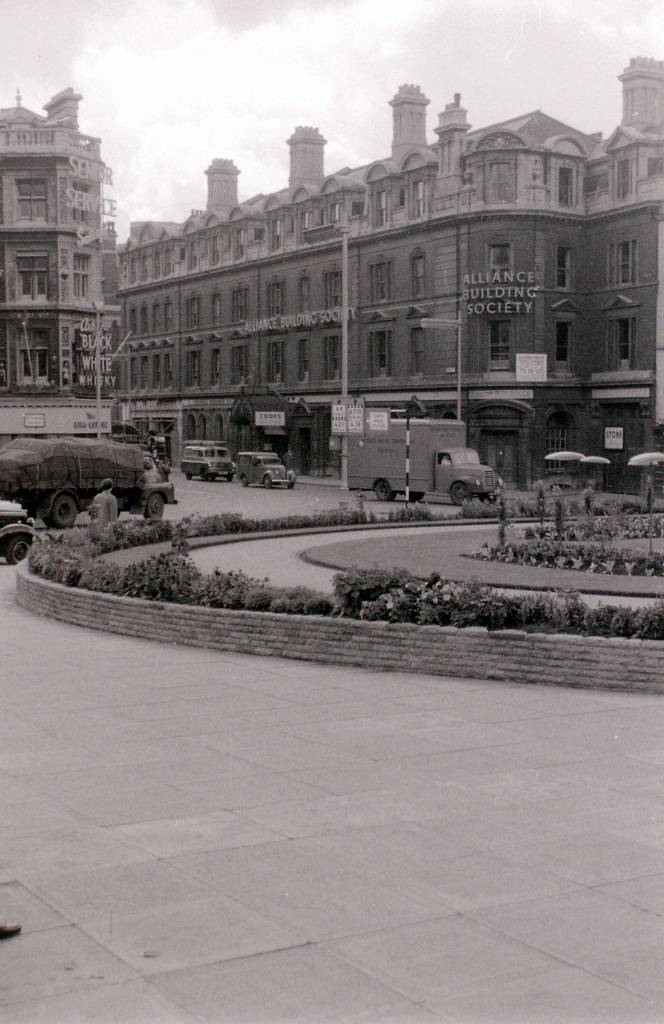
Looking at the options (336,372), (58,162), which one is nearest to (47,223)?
(58,162)

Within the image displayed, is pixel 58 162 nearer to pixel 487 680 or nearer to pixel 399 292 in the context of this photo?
pixel 399 292

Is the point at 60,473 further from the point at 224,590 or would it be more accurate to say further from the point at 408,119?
the point at 408,119

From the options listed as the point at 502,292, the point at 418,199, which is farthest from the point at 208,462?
the point at 502,292

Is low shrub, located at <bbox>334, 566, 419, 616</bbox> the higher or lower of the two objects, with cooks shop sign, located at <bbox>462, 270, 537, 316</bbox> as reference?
lower

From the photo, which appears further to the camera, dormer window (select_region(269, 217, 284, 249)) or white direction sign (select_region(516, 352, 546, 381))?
dormer window (select_region(269, 217, 284, 249))

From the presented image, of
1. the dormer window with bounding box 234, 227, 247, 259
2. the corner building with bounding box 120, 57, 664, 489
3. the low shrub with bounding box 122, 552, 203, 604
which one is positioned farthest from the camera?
the dormer window with bounding box 234, 227, 247, 259

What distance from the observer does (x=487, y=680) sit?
44.9ft

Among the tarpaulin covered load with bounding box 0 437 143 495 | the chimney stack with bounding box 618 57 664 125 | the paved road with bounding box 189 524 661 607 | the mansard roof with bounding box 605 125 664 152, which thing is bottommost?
the paved road with bounding box 189 524 661 607

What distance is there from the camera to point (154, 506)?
1592 inches

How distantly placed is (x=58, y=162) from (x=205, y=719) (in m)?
57.6

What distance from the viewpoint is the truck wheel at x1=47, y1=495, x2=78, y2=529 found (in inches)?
1468

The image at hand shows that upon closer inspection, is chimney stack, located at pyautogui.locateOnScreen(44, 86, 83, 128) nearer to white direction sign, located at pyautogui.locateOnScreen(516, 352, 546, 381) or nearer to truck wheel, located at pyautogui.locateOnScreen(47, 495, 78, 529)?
white direction sign, located at pyautogui.locateOnScreen(516, 352, 546, 381)

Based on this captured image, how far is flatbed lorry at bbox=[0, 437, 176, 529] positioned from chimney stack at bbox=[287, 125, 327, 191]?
43.5 meters

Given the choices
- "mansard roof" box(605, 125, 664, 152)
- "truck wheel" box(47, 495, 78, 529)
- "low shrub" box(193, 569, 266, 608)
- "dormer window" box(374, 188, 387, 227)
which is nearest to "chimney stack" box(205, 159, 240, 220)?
"dormer window" box(374, 188, 387, 227)
